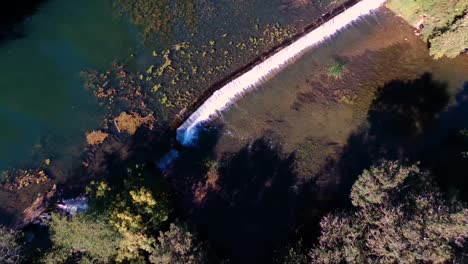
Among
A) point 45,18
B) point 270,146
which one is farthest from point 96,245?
point 45,18

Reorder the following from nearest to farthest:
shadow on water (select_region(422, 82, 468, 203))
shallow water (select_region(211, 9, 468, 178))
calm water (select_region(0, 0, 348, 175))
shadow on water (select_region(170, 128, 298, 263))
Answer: shadow on water (select_region(170, 128, 298, 263))
shadow on water (select_region(422, 82, 468, 203))
calm water (select_region(0, 0, 348, 175))
shallow water (select_region(211, 9, 468, 178))

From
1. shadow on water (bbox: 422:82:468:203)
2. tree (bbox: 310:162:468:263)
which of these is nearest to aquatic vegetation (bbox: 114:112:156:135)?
tree (bbox: 310:162:468:263)

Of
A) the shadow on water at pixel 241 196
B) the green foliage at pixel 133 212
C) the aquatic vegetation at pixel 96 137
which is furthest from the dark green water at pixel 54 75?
the shadow on water at pixel 241 196

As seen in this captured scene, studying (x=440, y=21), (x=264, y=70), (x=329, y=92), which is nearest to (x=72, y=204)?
(x=264, y=70)

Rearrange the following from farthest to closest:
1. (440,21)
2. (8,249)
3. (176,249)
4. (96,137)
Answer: (440,21)
(96,137)
(8,249)
(176,249)

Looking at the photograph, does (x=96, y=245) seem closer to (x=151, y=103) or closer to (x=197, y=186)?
(x=197, y=186)

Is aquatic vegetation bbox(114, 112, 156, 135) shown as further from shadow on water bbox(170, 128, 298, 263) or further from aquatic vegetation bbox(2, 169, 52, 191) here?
aquatic vegetation bbox(2, 169, 52, 191)

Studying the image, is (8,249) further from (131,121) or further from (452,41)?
(452,41)
